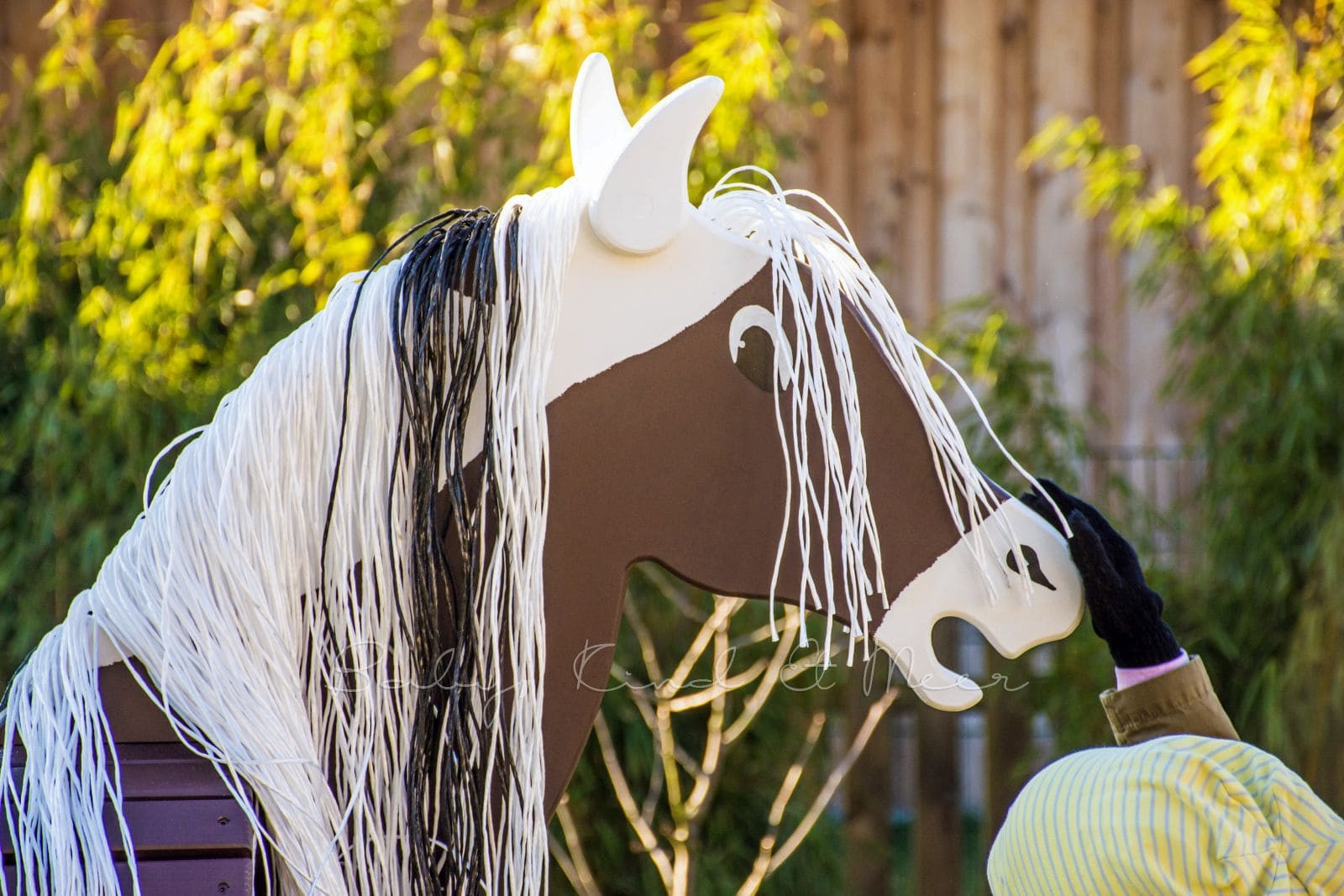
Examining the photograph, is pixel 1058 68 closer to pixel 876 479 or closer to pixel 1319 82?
pixel 1319 82

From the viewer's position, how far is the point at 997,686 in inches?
88.4

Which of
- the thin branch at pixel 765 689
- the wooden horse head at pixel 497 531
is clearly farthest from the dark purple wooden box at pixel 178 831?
the thin branch at pixel 765 689

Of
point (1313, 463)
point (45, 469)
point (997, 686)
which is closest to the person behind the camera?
point (45, 469)

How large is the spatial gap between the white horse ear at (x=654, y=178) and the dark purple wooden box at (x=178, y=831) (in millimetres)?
349

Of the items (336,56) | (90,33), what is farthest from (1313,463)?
(90,33)

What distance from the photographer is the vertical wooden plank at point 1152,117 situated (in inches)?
108

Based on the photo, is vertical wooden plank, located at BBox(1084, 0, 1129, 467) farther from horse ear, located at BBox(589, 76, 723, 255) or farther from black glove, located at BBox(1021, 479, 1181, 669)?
horse ear, located at BBox(589, 76, 723, 255)

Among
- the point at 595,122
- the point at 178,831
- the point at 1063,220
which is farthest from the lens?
the point at 1063,220

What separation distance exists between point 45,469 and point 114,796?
4.24 feet

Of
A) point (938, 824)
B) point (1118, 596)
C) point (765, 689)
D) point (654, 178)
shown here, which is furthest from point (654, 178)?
point (938, 824)

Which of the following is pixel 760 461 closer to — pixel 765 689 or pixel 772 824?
pixel 765 689

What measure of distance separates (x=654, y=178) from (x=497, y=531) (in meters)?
0.20

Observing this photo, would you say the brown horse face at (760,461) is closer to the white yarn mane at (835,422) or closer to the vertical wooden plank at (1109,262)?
the white yarn mane at (835,422)

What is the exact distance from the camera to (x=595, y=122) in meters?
0.76
